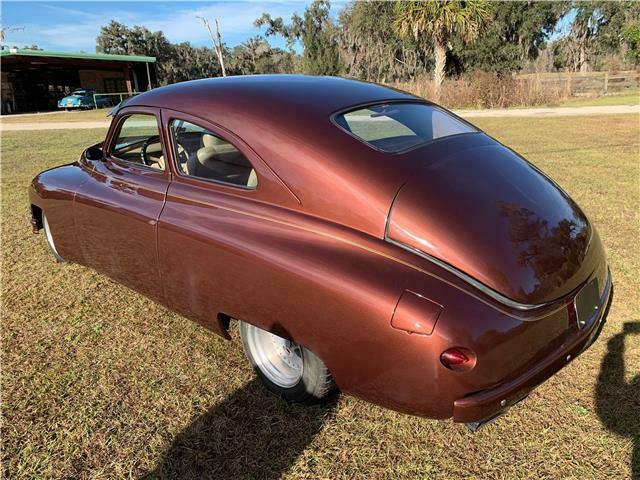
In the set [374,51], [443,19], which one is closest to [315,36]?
[374,51]

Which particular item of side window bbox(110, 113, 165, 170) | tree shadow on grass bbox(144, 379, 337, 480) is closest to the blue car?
side window bbox(110, 113, 165, 170)

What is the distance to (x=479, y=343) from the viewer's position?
70.2 inches

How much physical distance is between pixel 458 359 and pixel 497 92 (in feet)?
70.2

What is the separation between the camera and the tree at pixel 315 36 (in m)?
37.2

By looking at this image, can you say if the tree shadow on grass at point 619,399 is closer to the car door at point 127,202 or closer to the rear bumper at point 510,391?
the rear bumper at point 510,391

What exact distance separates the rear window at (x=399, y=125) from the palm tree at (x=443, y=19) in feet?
69.6

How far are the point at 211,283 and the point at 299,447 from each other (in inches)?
37.1

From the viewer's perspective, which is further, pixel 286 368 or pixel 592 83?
pixel 592 83

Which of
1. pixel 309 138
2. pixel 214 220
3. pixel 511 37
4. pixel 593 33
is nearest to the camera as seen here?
pixel 309 138

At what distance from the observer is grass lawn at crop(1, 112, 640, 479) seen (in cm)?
221

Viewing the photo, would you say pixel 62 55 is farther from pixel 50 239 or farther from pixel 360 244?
pixel 360 244

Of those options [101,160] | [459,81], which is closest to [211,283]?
[101,160]

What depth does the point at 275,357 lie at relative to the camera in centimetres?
270

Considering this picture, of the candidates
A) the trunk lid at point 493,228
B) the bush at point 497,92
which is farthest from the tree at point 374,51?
the trunk lid at point 493,228
